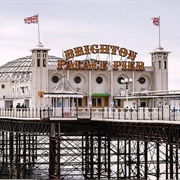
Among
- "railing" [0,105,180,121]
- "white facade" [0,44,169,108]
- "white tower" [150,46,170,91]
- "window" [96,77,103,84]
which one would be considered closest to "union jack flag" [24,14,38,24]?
"white facade" [0,44,169,108]

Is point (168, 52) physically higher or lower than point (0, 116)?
higher

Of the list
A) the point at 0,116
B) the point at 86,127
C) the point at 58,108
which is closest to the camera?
the point at 58,108

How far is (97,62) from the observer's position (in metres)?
74.5

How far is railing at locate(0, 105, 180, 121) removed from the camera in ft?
155

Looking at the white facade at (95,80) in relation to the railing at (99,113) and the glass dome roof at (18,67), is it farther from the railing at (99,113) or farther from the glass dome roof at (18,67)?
the glass dome roof at (18,67)

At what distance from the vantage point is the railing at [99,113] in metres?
47.1

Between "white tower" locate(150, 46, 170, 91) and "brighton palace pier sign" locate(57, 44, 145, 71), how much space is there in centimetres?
183

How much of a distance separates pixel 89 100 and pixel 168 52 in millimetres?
11584

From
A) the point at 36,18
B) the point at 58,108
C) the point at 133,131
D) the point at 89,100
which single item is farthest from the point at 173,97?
the point at 36,18

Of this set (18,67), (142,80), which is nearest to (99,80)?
(142,80)

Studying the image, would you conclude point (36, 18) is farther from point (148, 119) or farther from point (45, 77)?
point (148, 119)

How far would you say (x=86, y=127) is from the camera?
205 feet

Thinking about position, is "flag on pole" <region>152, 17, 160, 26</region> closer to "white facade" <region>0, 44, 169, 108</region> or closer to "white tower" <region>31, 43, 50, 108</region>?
"white facade" <region>0, 44, 169, 108</region>

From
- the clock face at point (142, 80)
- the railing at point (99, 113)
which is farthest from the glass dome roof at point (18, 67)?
the railing at point (99, 113)
